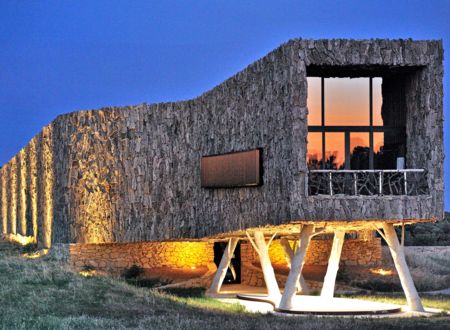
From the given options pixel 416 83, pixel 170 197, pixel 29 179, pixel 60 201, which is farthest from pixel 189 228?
pixel 29 179

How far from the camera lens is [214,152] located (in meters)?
29.1

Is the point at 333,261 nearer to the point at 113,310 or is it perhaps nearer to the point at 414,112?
the point at 414,112

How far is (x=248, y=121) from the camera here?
26.7m

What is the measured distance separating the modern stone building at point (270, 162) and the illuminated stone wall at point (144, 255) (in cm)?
6

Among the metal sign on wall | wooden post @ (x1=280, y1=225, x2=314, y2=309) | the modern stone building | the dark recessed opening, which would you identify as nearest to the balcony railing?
the modern stone building

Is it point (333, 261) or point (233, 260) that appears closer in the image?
point (333, 261)

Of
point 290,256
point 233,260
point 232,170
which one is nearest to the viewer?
point 232,170

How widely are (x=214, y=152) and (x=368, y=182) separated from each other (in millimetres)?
6475

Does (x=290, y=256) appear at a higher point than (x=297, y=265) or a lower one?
lower

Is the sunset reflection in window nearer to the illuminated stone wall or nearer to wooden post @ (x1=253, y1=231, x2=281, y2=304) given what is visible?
wooden post @ (x1=253, y1=231, x2=281, y2=304)

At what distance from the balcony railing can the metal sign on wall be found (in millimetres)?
2269

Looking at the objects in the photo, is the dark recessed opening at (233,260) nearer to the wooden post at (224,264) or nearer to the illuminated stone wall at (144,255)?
the illuminated stone wall at (144,255)

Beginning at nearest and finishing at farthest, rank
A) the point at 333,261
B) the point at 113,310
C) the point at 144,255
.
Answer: the point at 113,310
the point at 333,261
the point at 144,255

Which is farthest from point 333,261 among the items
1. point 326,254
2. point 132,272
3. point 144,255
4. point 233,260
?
point 233,260
